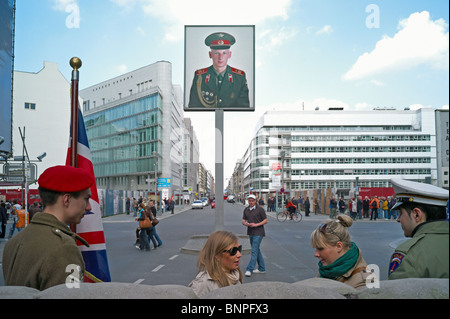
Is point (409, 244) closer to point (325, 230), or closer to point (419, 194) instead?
point (419, 194)

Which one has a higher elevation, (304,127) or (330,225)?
(304,127)

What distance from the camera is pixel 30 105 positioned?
5581cm

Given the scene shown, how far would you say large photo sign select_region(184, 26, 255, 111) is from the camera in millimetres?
13398

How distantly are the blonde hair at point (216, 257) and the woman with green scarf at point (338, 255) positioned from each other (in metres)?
0.71

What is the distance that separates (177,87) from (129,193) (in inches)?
2202

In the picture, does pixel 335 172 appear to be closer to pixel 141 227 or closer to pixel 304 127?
pixel 304 127

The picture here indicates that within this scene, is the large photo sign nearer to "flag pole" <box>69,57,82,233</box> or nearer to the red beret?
"flag pole" <box>69,57,82,233</box>

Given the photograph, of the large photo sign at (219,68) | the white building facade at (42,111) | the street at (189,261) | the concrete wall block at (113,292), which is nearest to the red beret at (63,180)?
the concrete wall block at (113,292)

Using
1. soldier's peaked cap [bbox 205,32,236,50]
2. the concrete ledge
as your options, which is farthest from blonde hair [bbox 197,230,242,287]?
soldier's peaked cap [bbox 205,32,236,50]

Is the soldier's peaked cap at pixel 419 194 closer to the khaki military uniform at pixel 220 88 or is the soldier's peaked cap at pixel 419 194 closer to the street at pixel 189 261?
the street at pixel 189 261

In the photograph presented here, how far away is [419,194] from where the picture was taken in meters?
2.33

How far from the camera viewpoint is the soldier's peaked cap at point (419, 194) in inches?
87.4

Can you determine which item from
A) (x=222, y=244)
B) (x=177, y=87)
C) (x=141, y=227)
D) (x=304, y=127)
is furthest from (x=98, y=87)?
(x=222, y=244)

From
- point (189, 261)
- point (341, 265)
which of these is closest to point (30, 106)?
point (189, 261)
